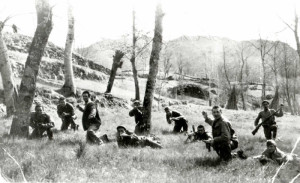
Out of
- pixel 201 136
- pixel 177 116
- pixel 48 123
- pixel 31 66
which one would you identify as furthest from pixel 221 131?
pixel 31 66

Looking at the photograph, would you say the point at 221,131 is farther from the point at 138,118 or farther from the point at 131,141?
the point at 138,118

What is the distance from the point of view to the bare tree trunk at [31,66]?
8.27m

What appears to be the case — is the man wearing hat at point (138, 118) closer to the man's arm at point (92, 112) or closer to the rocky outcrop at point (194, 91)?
the man's arm at point (92, 112)

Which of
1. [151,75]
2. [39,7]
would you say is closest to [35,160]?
[39,7]

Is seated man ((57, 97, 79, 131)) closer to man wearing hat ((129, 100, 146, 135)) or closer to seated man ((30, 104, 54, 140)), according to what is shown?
seated man ((30, 104, 54, 140))

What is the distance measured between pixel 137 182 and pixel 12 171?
80.8 inches

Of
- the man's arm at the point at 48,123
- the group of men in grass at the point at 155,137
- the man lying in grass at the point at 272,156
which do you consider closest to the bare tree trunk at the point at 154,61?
the group of men in grass at the point at 155,137

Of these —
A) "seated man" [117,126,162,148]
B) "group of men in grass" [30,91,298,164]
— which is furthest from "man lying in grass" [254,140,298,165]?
"seated man" [117,126,162,148]

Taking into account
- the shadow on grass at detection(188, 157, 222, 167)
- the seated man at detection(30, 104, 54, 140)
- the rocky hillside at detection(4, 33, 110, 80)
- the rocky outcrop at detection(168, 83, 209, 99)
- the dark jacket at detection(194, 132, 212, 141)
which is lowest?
the shadow on grass at detection(188, 157, 222, 167)

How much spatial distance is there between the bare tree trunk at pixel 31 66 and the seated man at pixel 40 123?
1.21ft

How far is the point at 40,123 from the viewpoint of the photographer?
904 centimetres

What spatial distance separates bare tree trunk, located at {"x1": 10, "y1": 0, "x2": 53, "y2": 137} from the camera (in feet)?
27.1

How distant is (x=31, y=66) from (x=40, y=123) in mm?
1698

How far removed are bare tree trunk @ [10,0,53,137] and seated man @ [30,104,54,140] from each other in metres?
0.37
